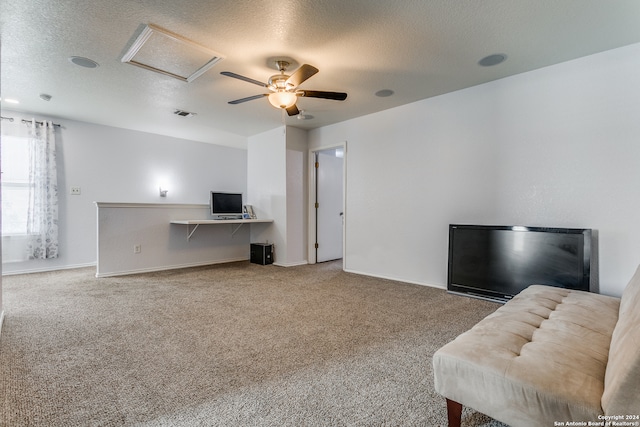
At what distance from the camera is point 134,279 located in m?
4.17

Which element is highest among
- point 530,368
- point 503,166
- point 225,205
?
point 503,166

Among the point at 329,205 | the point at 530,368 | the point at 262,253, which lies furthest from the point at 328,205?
the point at 530,368

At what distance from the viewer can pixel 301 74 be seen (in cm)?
265

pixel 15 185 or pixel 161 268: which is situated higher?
pixel 15 185

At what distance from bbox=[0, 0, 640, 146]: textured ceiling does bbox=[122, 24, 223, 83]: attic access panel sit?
0.21 feet

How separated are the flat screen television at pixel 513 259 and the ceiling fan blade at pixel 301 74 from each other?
2.36 meters

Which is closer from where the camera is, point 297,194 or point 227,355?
point 227,355

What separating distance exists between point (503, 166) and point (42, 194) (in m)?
6.59

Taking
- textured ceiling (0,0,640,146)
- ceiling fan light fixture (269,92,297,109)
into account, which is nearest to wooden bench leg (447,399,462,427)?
textured ceiling (0,0,640,146)

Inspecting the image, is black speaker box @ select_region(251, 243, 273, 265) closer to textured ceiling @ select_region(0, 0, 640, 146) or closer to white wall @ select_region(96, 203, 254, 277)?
white wall @ select_region(96, 203, 254, 277)

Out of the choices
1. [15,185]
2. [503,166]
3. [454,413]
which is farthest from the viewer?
[15,185]

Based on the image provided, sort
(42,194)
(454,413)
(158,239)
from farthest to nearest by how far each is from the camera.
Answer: (158,239), (42,194), (454,413)

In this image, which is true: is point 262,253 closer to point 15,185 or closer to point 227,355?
point 227,355

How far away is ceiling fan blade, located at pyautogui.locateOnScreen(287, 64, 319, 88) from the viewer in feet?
8.28
